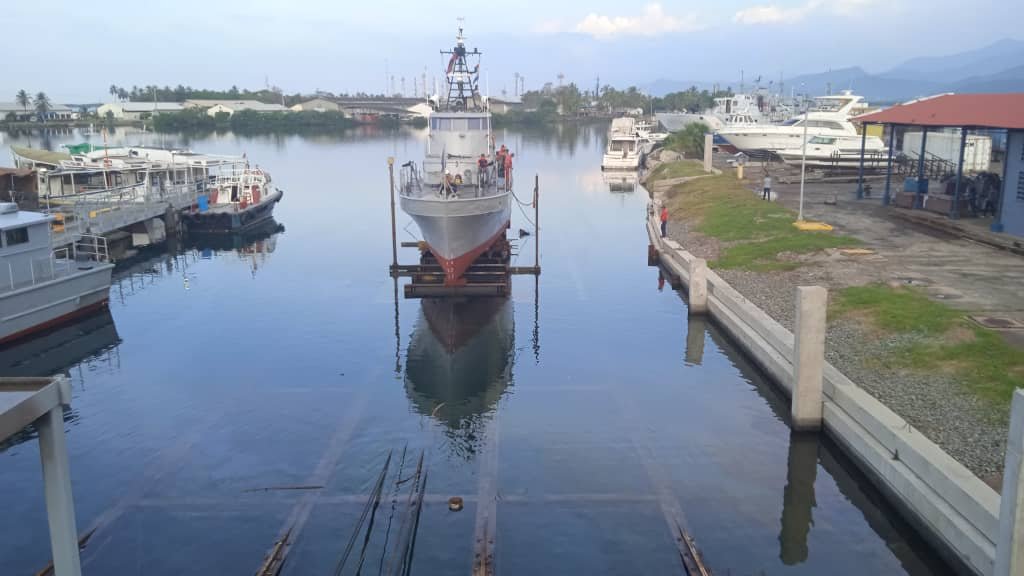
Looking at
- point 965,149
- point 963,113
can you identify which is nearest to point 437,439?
point 963,113

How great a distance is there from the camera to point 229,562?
1224 cm

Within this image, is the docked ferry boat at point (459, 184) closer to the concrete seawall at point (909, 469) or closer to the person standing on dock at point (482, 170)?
the person standing on dock at point (482, 170)

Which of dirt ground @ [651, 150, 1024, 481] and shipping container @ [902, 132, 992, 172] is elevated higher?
shipping container @ [902, 132, 992, 172]

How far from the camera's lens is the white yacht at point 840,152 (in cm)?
5125

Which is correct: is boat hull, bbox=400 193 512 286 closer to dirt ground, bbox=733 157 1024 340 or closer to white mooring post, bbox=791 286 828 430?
dirt ground, bbox=733 157 1024 340

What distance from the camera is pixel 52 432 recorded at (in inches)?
291

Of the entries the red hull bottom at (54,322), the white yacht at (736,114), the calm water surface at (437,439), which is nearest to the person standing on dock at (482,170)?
the calm water surface at (437,439)

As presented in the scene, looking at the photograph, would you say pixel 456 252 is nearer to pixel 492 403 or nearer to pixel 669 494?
pixel 492 403

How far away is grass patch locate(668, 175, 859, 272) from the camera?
26906mm

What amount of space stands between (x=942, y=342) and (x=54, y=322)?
952 inches

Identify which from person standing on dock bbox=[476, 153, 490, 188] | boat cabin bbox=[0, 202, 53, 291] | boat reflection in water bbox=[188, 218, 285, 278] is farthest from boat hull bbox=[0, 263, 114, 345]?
person standing on dock bbox=[476, 153, 490, 188]

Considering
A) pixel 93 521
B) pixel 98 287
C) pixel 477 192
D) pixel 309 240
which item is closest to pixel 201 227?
pixel 309 240

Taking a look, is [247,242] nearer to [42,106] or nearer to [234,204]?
[234,204]

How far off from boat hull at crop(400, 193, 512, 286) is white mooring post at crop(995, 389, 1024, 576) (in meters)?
19.1
